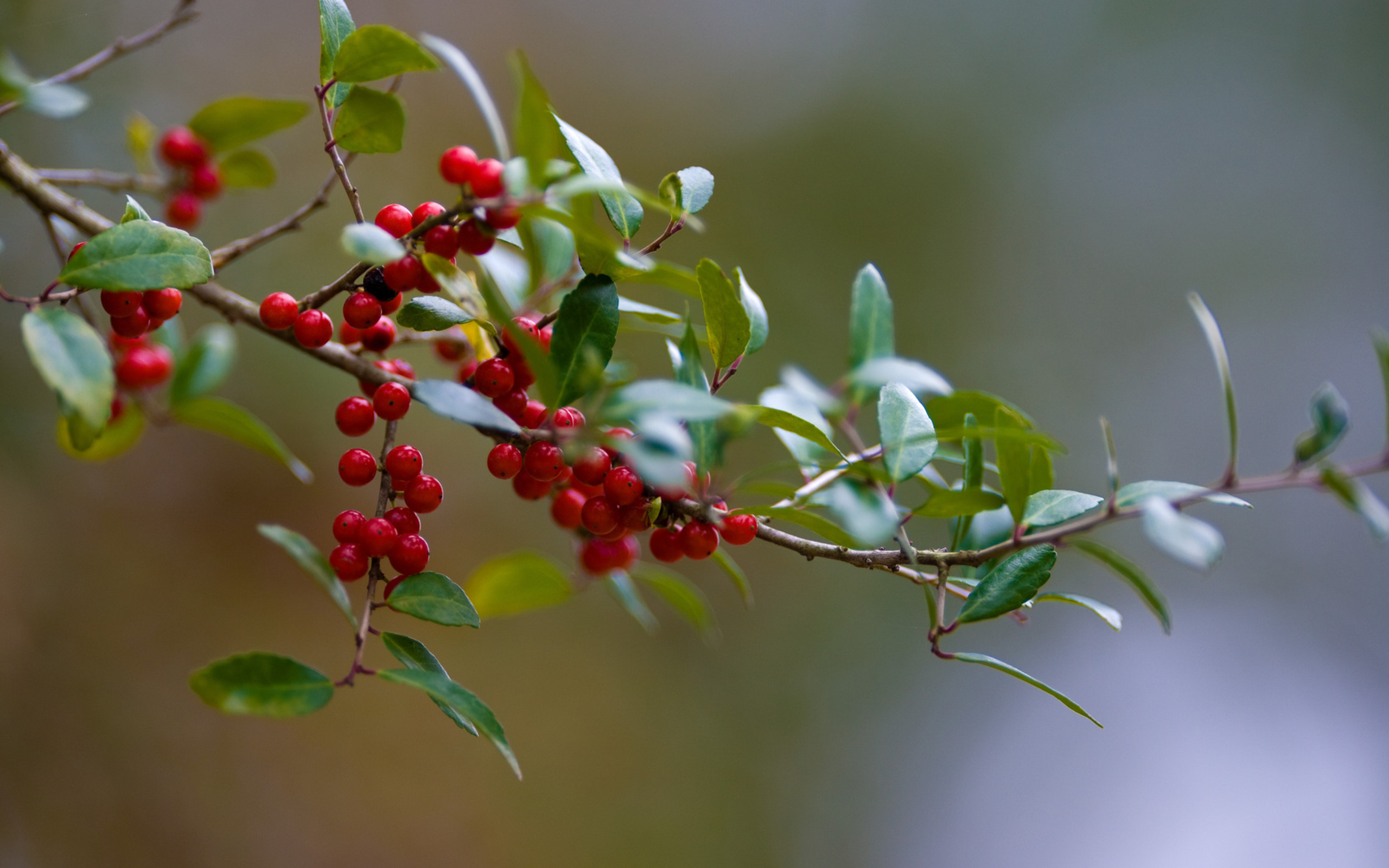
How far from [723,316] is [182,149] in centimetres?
76

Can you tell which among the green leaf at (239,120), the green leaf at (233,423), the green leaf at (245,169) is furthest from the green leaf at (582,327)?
the green leaf at (245,169)

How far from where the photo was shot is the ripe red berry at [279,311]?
55 centimetres

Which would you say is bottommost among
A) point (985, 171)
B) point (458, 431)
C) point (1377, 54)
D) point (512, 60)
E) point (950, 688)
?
point (950, 688)

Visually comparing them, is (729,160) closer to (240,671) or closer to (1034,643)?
(1034,643)

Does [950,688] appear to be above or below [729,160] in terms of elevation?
below

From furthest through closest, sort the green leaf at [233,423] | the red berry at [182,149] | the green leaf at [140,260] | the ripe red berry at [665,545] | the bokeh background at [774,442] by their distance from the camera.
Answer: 1. the bokeh background at [774,442]
2. the red berry at [182,149]
3. the green leaf at [233,423]
4. the ripe red berry at [665,545]
5. the green leaf at [140,260]

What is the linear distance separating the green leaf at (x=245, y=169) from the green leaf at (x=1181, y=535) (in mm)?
976

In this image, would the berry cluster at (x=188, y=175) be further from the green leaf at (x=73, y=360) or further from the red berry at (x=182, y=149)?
the green leaf at (x=73, y=360)

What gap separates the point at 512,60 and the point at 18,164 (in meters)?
0.52

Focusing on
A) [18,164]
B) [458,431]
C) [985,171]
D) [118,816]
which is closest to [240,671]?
[18,164]

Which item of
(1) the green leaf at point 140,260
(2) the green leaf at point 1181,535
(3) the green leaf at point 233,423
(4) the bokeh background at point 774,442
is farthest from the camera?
(4) the bokeh background at point 774,442

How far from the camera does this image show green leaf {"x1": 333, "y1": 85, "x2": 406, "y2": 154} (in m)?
0.54

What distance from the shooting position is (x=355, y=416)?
0.59 metres

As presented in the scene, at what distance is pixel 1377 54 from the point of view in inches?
90.7
